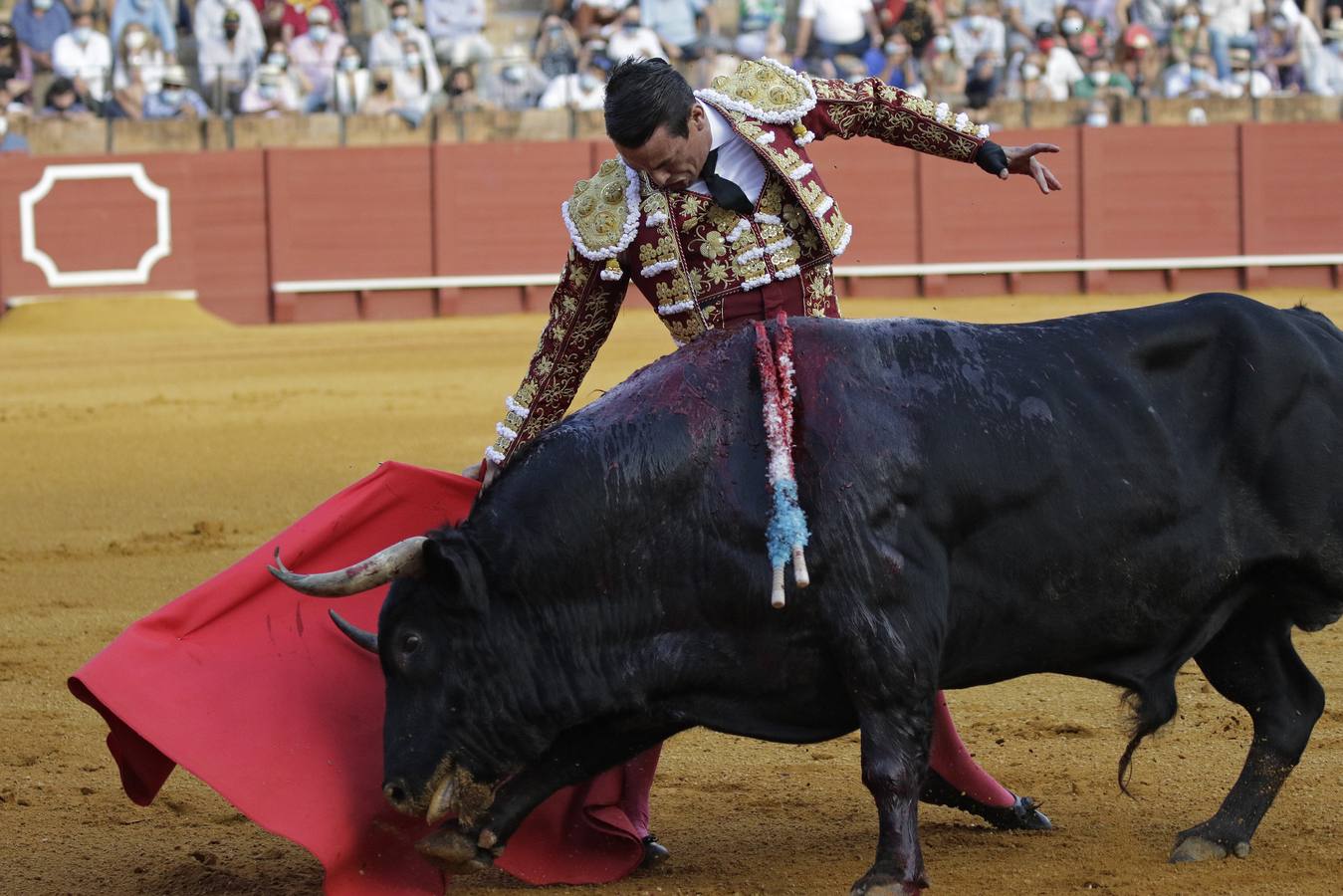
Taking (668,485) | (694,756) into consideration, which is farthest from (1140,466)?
(694,756)

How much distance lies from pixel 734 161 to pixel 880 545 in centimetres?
71

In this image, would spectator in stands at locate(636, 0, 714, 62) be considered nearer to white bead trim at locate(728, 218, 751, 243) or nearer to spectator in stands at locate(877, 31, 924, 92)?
spectator in stands at locate(877, 31, 924, 92)

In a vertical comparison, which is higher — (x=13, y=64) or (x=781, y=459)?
(x=13, y=64)

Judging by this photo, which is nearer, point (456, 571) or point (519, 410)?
point (456, 571)

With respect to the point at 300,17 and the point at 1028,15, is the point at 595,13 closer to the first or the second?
the point at 300,17

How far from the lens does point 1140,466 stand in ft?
9.04

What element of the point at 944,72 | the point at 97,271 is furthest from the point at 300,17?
the point at 944,72

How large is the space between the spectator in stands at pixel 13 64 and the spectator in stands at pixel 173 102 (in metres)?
0.80

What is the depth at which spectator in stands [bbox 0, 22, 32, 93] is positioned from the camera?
483 inches

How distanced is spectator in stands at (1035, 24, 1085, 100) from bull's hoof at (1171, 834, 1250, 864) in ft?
37.4

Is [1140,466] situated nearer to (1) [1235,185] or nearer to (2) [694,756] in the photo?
(2) [694,756]

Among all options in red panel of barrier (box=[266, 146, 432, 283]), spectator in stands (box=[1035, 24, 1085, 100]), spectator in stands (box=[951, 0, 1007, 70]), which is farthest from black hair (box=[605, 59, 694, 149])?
spectator in stands (box=[1035, 24, 1085, 100])

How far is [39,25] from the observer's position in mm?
12297

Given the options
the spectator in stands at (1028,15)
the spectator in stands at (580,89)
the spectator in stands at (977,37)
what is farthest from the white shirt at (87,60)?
the spectator in stands at (1028,15)
